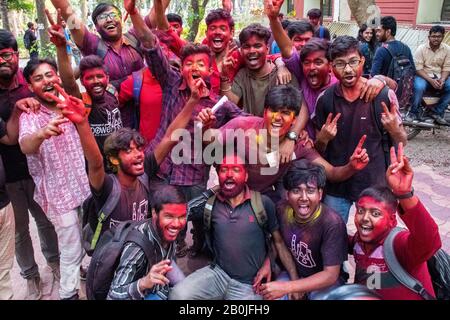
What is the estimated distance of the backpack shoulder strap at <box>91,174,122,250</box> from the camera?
2641 mm

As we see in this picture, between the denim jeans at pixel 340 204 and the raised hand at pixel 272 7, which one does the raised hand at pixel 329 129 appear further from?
the raised hand at pixel 272 7

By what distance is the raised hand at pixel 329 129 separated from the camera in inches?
113

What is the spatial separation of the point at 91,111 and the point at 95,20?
1137 millimetres

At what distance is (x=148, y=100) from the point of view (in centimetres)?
338

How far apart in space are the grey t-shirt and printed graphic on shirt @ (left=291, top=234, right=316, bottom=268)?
18cm

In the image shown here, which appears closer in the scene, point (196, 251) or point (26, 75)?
point (26, 75)

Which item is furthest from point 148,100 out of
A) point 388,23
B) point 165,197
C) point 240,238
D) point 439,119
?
point 439,119

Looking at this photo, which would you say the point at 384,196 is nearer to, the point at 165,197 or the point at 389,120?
the point at 389,120

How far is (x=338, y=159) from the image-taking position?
304cm

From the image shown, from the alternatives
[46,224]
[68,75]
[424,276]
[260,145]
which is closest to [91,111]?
[68,75]

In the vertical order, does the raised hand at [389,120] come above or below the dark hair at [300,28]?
below

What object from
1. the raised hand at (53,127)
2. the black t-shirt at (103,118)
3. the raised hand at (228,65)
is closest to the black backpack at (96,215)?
the raised hand at (53,127)

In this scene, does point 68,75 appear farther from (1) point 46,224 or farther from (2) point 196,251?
(2) point 196,251

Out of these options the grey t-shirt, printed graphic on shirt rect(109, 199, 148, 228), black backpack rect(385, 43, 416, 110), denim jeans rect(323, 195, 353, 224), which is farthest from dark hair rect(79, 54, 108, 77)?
black backpack rect(385, 43, 416, 110)
